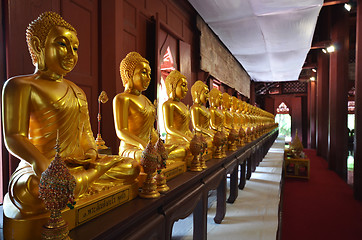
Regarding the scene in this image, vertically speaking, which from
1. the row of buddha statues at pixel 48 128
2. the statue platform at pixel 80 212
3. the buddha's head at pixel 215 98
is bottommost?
the statue platform at pixel 80 212

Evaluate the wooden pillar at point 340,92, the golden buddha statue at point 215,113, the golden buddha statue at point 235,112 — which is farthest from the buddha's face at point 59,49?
the wooden pillar at point 340,92

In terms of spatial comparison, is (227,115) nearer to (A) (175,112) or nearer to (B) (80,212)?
(A) (175,112)

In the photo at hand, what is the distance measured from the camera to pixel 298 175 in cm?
584

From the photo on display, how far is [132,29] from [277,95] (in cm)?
1683

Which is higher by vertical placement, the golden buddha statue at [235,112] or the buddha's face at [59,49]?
the buddha's face at [59,49]

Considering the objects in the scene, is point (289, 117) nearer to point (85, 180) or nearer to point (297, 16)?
point (297, 16)

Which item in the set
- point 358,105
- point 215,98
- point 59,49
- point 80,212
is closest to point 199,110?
point 215,98

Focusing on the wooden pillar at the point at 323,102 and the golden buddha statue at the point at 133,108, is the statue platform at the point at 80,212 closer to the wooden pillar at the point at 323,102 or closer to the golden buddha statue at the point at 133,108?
the golden buddha statue at the point at 133,108

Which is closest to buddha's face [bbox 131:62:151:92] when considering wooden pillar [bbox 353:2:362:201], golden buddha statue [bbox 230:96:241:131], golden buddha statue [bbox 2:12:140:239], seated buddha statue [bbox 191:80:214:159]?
golden buddha statue [bbox 2:12:140:239]

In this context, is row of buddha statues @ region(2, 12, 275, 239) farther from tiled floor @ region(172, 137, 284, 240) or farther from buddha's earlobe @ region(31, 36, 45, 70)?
tiled floor @ region(172, 137, 284, 240)

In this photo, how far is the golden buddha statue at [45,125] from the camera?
3.09ft

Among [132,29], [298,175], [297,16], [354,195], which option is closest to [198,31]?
[297,16]

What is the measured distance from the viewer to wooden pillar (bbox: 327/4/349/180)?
243 inches

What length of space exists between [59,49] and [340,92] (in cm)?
676
